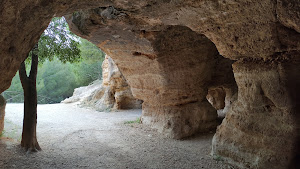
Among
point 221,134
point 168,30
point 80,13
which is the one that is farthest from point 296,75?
point 80,13

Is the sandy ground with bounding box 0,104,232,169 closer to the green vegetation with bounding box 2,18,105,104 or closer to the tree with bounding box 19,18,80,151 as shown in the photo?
the tree with bounding box 19,18,80,151

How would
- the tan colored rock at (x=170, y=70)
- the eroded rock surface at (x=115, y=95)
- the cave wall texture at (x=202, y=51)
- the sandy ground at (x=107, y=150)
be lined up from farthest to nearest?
the eroded rock surface at (x=115, y=95) → the tan colored rock at (x=170, y=70) → the sandy ground at (x=107, y=150) → the cave wall texture at (x=202, y=51)

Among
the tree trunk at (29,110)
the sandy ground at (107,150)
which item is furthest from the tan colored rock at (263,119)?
the tree trunk at (29,110)

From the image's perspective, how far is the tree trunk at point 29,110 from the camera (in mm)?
5758

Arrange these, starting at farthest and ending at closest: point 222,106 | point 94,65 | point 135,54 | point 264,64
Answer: point 94,65
point 222,106
point 135,54
point 264,64

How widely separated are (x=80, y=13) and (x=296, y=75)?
509 centimetres

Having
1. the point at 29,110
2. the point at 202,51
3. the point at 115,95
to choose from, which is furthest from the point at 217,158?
the point at 115,95

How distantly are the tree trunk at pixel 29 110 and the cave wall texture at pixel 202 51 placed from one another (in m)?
1.72

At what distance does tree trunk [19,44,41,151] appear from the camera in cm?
576

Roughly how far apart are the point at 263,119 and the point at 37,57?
5.82m

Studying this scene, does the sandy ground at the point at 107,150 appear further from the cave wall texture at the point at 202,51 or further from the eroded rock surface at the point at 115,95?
the eroded rock surface at the point at 115,95

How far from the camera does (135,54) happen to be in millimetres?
7387

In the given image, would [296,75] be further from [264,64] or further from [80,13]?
[80,13]

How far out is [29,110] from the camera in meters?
5.93
